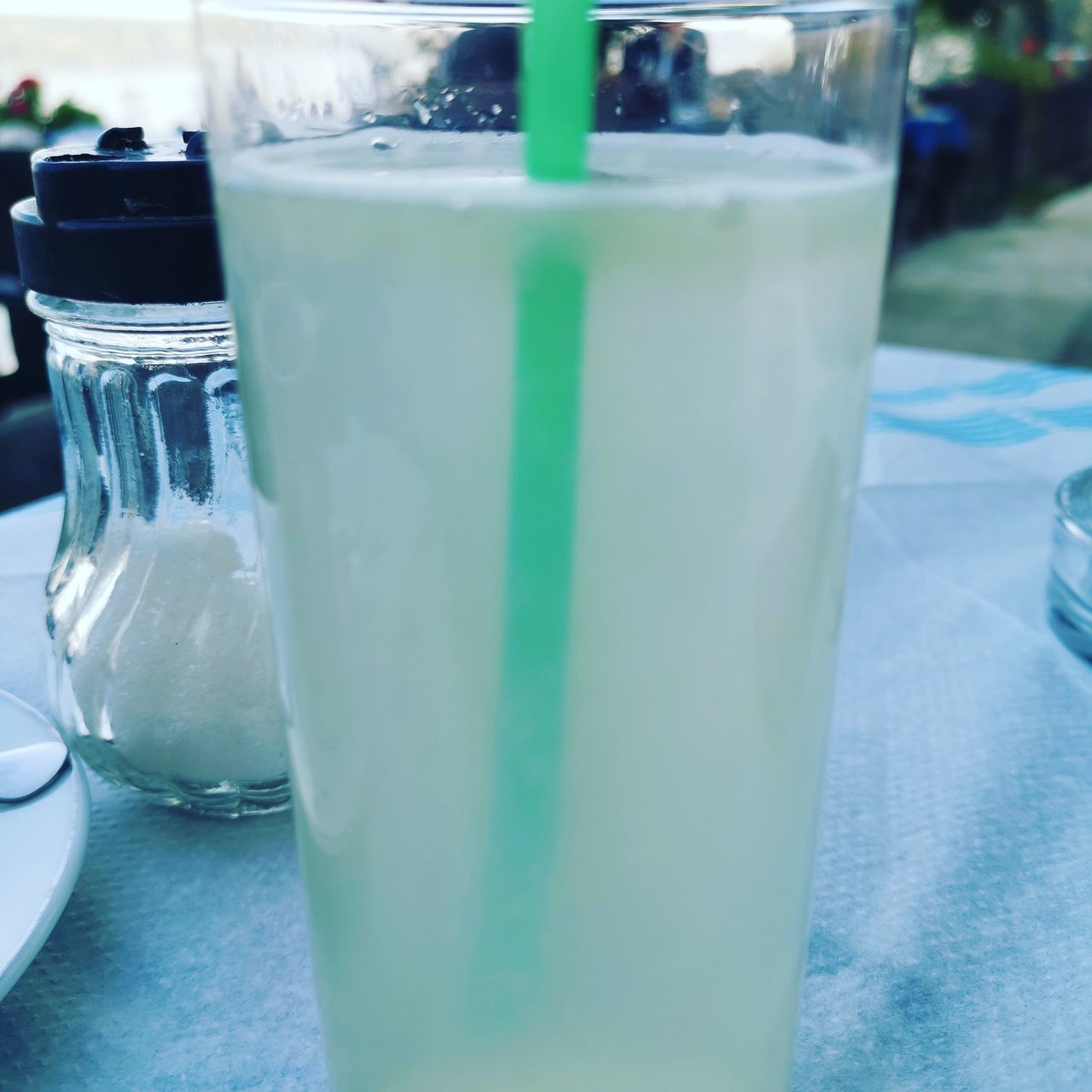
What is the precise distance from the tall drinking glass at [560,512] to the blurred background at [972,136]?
2.72 metres

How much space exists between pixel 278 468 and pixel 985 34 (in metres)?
4.47

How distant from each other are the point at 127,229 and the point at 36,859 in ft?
0.64

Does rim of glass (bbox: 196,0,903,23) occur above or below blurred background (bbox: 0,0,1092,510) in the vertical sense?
above

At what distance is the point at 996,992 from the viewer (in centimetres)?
34

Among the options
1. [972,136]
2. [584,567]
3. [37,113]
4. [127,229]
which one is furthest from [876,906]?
[972,136]

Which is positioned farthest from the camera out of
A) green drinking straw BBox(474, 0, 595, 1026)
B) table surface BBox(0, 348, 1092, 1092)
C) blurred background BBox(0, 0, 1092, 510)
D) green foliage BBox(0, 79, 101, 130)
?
blurred background BBox(0, 0, 1092, 510)

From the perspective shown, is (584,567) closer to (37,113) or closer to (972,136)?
(37,113)

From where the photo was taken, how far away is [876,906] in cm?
38

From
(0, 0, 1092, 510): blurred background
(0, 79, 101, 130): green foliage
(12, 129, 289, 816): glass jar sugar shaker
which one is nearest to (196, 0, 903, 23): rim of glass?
(12, 129, 289, 816): glass jar sugar shaker

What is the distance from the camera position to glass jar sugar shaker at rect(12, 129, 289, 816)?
395 millimetres

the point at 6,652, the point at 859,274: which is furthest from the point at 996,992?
the point at 6,652

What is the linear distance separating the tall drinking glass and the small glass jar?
127mm

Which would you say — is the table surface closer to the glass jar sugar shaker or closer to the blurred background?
the glass jar sugar shaker

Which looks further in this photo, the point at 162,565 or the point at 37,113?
the point at 37,113
